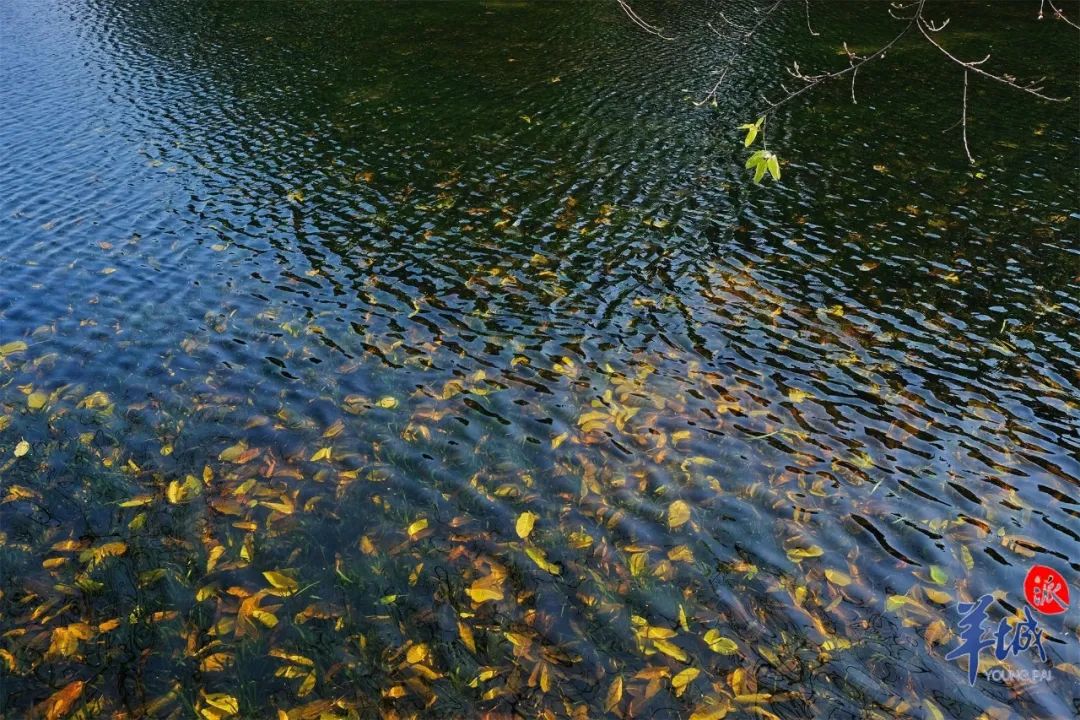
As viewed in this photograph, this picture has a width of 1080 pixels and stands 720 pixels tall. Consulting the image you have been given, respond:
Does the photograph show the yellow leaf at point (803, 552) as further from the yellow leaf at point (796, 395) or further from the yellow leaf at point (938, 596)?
the yellow leaf at point (796, 395)

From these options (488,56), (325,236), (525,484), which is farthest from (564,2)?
(525,484)

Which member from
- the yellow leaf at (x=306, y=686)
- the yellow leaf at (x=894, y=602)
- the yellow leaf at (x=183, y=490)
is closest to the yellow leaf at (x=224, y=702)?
the yellow leaf at (x=306, y=686)

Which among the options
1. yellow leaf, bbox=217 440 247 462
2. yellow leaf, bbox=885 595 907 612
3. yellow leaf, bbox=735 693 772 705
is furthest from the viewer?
yellow leaf, bbox=217 440 247 462

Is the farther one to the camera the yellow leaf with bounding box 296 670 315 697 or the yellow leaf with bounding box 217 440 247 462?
the yellow leaf with bounding box 217 440 247 462

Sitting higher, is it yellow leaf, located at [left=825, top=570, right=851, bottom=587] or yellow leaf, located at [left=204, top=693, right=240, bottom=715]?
yellow leaf, located at [left=825, top=570, right=851, bottom=587]

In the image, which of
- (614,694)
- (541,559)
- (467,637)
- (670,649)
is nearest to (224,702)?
(467,637)

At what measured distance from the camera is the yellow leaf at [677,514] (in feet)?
36.6

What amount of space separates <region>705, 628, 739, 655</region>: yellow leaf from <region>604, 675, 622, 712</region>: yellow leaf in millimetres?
1327

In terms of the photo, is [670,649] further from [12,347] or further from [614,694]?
[12,347]

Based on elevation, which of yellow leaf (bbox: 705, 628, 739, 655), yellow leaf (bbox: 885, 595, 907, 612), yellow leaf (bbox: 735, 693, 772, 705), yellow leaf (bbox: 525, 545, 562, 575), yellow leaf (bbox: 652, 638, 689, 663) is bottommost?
yellow leaf (bbox: 525, 545, 562, 575)

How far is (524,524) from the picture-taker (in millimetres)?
11117

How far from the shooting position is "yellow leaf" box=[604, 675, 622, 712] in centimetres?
861

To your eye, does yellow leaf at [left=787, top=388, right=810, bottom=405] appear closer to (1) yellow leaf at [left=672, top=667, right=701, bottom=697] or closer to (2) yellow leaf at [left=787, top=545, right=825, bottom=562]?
(2) yellow leaf at [left=787, top=545, right=825, bottom=562]

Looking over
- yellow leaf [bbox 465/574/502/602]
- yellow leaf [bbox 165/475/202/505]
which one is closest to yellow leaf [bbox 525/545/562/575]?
yellow leaf [bbox 465/574/502/602]
